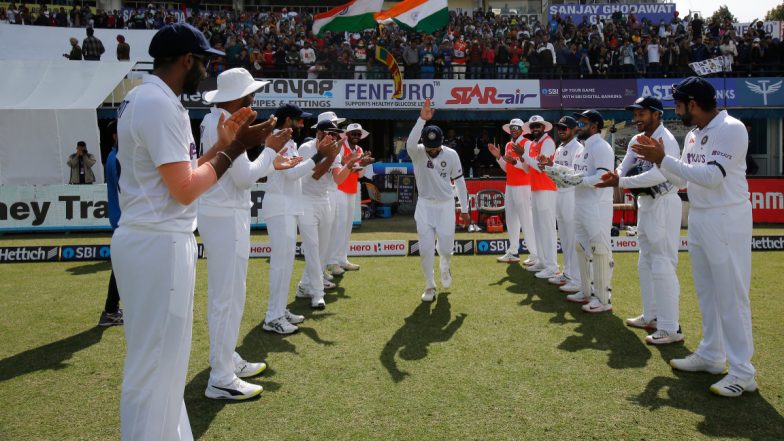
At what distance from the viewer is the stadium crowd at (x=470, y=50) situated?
21.2 m

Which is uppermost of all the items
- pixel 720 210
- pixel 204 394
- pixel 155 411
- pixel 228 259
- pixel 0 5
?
pixel 0 5

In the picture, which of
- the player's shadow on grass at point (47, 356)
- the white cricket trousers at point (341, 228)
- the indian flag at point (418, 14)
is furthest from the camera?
the indian flag at point (418, 14)

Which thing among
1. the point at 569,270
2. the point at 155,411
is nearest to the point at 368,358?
the point at 155,411

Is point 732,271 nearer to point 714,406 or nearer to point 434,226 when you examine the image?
point 714,406

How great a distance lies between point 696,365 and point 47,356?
6.09 m

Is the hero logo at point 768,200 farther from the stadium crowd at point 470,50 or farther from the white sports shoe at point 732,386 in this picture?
the white sports shoe at point 732,386

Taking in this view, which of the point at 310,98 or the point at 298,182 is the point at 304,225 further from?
the point at 310,98

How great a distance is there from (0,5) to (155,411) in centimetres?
3029

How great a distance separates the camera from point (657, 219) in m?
6.06

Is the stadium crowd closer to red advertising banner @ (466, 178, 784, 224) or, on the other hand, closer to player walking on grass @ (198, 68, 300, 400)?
red advertising banner @ (466, 178, 784, 224)

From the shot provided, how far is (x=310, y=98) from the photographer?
2073 cm

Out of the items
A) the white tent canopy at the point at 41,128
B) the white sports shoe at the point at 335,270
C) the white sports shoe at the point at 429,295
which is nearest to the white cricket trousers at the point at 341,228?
the white sports shoe at the point at 335,270

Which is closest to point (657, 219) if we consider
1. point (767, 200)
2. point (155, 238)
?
point (155, 238)

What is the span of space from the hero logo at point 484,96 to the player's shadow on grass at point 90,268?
45.1 feet
